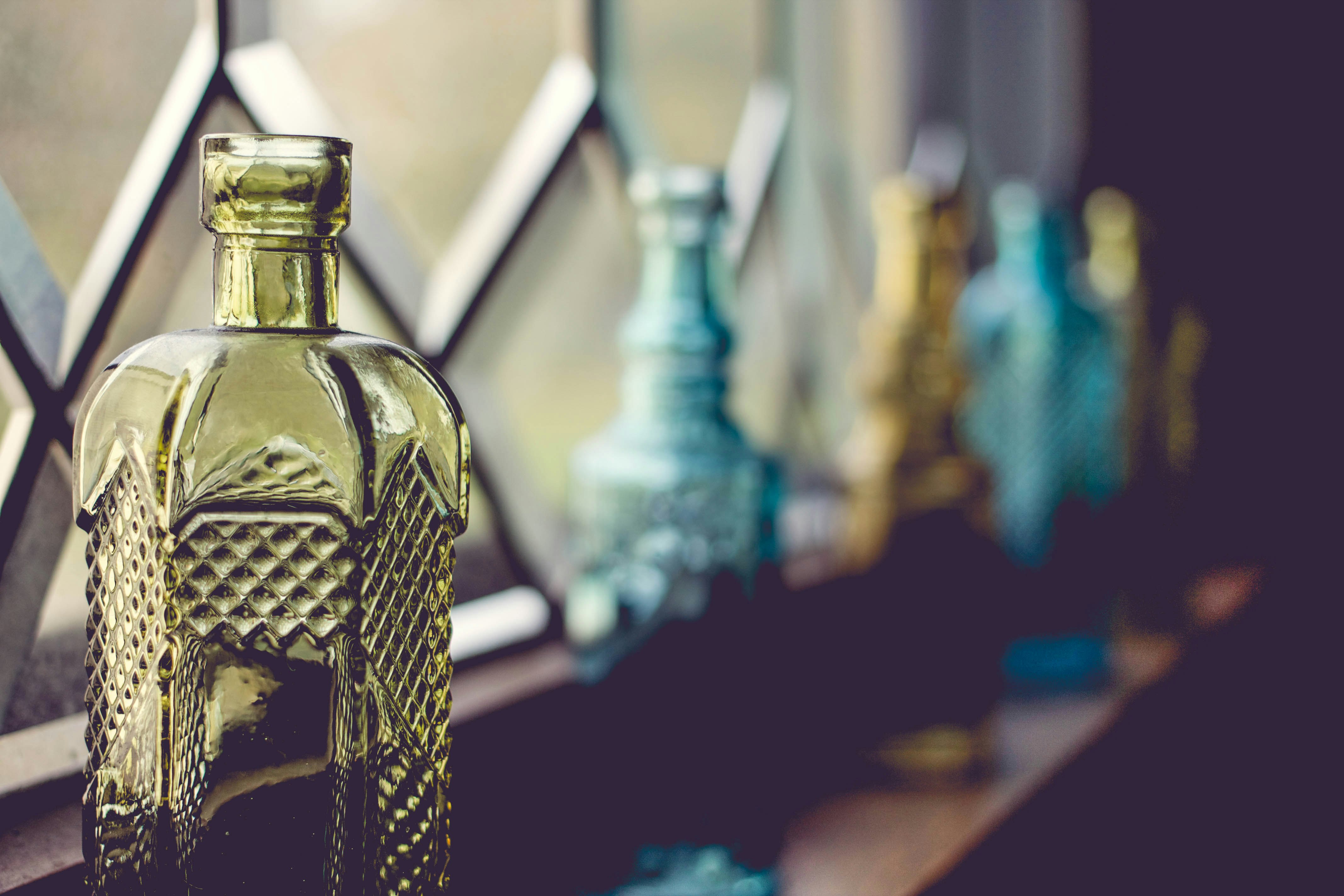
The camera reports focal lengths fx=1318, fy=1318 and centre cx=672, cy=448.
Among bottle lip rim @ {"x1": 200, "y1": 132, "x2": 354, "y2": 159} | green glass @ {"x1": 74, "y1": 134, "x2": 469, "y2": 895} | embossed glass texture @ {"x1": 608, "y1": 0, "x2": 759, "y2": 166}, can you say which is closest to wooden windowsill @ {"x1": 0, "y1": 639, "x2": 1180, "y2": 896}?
green glass @ {"x1": 74, "y1": 134, "x2": 469, "y2": 895}

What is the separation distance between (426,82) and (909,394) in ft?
0.94

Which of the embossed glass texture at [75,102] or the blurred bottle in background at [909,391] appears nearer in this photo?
the embossed glass texture at [75,102]

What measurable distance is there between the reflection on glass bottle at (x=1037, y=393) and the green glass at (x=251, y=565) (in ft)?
1.89

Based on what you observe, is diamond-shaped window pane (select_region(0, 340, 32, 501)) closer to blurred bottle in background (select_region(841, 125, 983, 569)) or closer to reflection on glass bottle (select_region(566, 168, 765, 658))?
reflection on glass bottle (select_region(566, 168, 765, 658))

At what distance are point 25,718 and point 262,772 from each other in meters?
0.15

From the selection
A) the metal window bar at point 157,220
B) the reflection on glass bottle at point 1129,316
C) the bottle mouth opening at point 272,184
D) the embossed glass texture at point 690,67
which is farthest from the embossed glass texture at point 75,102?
the reflection on glass bottle at point 1129,316

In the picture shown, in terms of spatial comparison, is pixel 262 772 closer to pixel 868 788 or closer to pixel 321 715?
pixel 321 715

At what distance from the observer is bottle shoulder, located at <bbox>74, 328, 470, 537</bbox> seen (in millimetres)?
307

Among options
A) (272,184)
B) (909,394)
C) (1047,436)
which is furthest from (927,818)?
(272,184)

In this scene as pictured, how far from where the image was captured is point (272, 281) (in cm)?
32

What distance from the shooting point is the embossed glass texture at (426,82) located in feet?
1.85

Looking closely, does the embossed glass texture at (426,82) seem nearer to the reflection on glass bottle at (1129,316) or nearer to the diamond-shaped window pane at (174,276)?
the diamond-shaped window pane at (174,276)

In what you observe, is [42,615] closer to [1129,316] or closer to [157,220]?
[157,220]

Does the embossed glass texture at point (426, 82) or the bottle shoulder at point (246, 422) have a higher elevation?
the embossed glass texture at point (426, 82)
